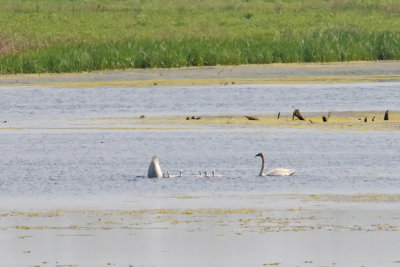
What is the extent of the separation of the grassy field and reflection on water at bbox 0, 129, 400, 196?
52.5 ft

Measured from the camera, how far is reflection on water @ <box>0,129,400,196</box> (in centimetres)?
1429

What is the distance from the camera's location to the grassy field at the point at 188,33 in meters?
37.5

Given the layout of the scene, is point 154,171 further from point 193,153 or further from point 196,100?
point 196,100

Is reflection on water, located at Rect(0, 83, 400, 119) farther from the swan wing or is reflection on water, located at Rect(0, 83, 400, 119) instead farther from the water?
the swan wing

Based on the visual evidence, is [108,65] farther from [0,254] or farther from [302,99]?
[0,254]

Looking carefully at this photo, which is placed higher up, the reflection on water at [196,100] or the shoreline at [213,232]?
the shoreline at [213,232]

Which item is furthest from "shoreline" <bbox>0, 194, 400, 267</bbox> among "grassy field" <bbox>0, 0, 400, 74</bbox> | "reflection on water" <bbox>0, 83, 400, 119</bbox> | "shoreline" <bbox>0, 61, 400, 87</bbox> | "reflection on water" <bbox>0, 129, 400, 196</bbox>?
"grassy field" <bbox>0, 0, 400, 74</bbox>

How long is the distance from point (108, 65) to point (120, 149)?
60.8ft

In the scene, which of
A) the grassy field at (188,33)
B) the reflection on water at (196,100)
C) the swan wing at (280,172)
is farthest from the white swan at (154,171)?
the grassy field at (188,33)

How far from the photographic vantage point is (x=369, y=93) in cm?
2959

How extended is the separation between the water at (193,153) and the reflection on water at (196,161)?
0.01 meters

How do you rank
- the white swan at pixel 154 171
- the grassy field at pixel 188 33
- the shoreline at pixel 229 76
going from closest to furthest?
the white swan at pixel 154 171, the shoreline at pixel 229 76, the grassy field at pixel 188 33

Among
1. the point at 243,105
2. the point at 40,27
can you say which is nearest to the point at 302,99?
the point at 243,105

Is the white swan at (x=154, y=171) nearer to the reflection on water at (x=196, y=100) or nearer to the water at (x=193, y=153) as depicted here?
the water at (x=193, y=153)
